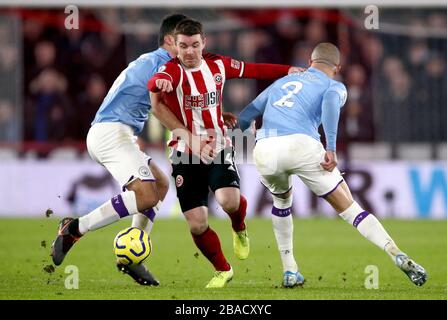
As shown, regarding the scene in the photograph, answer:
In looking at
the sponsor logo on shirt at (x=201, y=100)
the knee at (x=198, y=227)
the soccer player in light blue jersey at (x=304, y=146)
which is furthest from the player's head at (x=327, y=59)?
the knee at (x=198, y=227)

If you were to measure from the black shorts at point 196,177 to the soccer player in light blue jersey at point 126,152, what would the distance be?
22cm

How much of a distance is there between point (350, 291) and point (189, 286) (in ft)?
4.35

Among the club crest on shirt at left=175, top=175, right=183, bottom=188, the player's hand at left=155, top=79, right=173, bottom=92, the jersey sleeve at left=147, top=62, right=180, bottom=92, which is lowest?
the club crest on shirt at left=175, top=175, right=183, bottom=188

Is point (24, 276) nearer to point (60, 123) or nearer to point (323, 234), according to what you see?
point (323, 234)

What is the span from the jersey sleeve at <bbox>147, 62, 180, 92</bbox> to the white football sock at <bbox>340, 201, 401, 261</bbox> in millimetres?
1691

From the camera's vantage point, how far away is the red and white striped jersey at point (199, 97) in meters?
8.34

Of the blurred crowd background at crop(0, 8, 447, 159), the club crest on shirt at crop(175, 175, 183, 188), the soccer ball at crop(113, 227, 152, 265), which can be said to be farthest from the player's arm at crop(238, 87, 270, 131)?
the blurred crowd background at crop(0, 8, 447, 159)

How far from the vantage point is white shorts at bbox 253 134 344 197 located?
816 centimetres

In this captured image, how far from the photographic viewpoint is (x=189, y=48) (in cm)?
823

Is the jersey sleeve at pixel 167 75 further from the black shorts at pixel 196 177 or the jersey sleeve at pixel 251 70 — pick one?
the black shorts at pixel 196 177

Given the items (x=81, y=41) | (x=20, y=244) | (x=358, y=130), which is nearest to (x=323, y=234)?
(x=358, y=130)

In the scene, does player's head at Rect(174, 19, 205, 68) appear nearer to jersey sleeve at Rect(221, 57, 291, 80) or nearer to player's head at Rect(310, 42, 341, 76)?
jersey sleeve at Rect(221, 57, 291, 80)

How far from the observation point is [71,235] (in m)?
8.38

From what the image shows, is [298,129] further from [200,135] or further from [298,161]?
[200,135]
